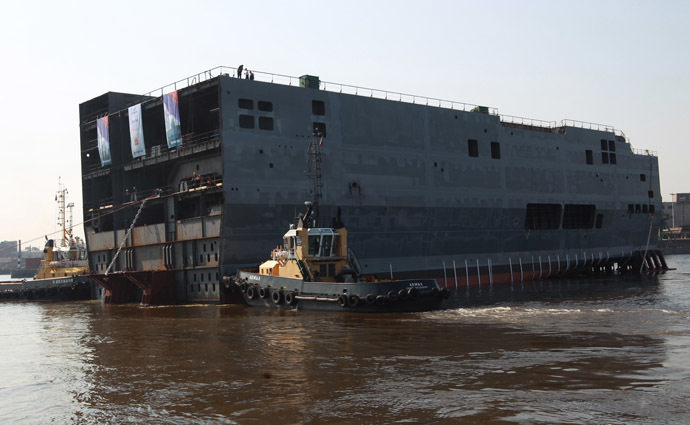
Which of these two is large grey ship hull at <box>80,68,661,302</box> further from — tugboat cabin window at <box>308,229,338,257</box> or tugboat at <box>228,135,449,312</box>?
tugboat cabin window at <box>308,229,338,257</box>

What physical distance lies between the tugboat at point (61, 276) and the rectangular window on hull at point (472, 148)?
1180 inches

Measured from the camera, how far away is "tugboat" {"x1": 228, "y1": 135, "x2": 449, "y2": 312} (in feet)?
97.2

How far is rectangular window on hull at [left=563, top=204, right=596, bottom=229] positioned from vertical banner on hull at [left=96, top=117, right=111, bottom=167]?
35.6m

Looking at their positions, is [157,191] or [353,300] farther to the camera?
[157,191]

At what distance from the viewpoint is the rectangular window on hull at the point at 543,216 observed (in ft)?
179

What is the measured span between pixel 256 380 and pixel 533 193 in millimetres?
41168

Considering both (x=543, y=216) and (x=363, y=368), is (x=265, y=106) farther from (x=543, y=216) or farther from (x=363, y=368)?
(x=543, y=216)

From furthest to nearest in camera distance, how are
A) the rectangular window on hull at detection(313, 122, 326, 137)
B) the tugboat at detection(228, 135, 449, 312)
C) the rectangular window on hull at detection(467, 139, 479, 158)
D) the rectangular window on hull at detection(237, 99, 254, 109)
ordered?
1. the rectangular window on hull at detection(467, 139, 479, 158)
2. the rectangular window on hull at detection(313, 122, 326, 137)
3. the rectangular window on hull at detection(237, 99, 254, 109)
4. the tugboat at detection(228, 135, 449, 312)

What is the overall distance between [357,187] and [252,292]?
10846 millimetres

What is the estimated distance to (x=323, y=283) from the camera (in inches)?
1228

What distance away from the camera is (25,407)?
48.6ft

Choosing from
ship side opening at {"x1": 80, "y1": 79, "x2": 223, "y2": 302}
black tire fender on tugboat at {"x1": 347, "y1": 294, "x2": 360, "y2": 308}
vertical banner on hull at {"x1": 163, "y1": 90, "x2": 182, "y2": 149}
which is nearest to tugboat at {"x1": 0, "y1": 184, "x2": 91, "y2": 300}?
ship side opening at {"x1": 80, "y1": 79, "x2": 223, "y2": 302}

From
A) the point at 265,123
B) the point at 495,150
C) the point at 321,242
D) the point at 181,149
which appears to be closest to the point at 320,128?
the point at 265,123

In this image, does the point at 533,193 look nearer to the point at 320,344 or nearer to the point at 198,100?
the point at 198,100
